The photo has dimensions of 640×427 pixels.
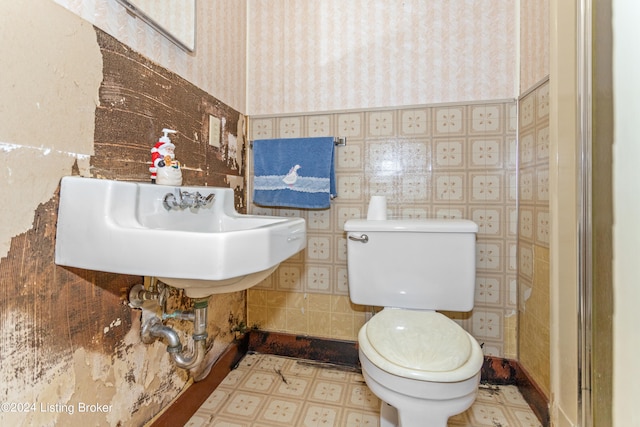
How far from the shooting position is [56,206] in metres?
0.66

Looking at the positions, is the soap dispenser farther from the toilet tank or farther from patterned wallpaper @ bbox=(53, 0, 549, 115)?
the toilet tank

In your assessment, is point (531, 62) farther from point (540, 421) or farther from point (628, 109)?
point (540, 421)

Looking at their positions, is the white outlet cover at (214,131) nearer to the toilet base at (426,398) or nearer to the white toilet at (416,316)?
the white toilet at (416,316)

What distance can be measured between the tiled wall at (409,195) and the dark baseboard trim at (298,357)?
0.16 ft

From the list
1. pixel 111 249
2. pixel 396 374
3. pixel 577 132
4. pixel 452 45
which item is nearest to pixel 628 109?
pixel 577 132

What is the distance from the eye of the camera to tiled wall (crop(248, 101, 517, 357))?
1.30m

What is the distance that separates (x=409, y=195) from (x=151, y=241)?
3.69ft

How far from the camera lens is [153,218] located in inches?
30.6

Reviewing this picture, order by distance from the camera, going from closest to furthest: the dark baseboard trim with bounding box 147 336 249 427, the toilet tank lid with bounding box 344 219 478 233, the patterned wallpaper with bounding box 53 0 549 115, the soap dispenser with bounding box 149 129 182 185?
the soap dispenser with bounding box 149 129 182 185 → the dark baseboard trim with bounding box 147 336 249 427 → the toilet tank lid with bounding box 344 219 478 233 → the patterned wallpaper with bounding box 53 0 549 115

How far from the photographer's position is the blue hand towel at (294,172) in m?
1.39

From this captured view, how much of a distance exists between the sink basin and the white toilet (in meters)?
0.45

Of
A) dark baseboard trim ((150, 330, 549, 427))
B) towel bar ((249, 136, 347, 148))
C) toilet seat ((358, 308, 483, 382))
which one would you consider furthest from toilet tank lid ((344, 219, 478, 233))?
dark baseboard trim ((150, 330, 549, 427))

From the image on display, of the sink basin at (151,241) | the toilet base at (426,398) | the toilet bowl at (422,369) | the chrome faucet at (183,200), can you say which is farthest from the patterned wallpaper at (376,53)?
the toilet base at (426,398)

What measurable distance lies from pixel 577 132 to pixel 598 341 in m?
0.24
